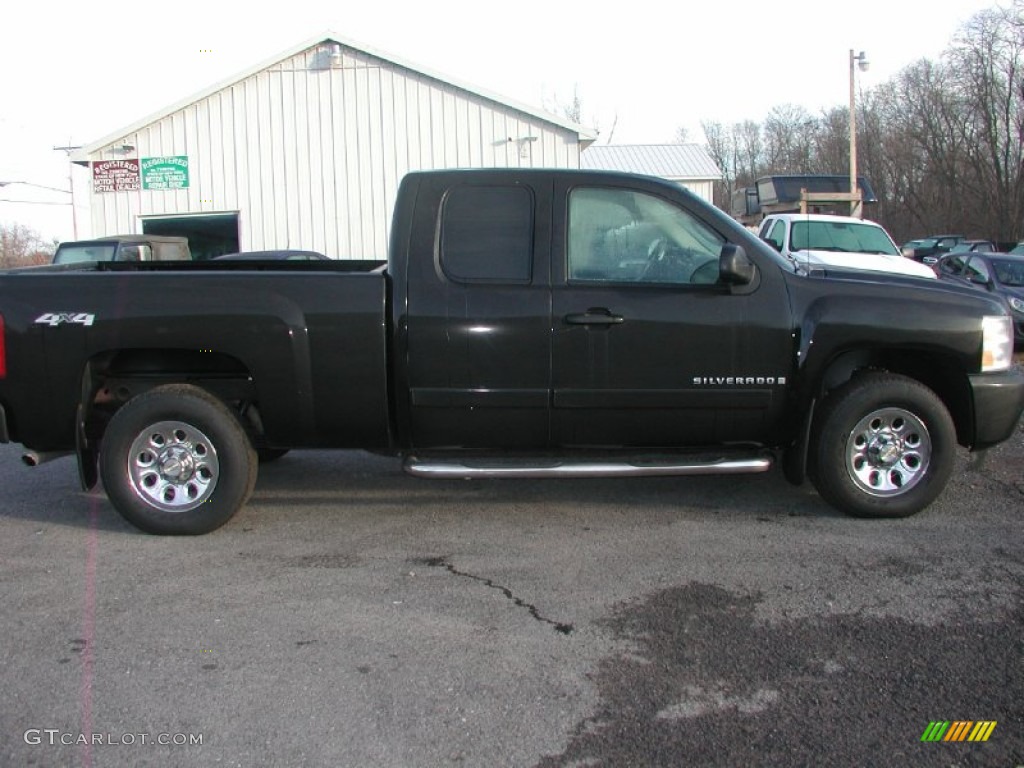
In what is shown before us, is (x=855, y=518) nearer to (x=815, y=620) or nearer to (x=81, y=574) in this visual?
(x=815, y=620)

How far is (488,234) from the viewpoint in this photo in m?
4.95

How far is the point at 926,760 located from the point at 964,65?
4819 cm

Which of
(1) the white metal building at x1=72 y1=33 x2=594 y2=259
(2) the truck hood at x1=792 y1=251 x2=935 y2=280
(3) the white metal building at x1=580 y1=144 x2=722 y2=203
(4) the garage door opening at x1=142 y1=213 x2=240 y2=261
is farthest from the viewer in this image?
(3) the white metal building at x1=580 y1=144 x2=722 y2=203

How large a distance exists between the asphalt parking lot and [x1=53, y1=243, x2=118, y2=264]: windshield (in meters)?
10.4

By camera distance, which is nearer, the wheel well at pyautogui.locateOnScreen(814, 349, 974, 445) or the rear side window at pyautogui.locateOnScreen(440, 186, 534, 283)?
the rear side window at pyautogui.locateOnScreen(440, 186, 534, 283)

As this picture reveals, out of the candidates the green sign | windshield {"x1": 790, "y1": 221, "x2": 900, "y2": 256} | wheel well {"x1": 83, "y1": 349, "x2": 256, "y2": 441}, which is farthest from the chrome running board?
the green sign

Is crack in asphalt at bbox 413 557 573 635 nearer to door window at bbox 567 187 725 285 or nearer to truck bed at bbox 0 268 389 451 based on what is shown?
truck bed at bbox 0 268 389 451

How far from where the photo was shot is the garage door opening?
20.1 m

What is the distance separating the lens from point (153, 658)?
352 centimetres

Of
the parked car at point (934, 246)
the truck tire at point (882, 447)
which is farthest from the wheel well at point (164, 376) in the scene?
the parked car at point (934, 246)

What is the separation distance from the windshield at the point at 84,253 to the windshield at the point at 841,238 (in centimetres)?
1106

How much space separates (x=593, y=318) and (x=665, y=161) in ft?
99.6

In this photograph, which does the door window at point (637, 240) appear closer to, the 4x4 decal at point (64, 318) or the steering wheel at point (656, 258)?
the steering wheel at point (656, 258)

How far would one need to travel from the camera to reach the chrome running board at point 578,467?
4789 mm
